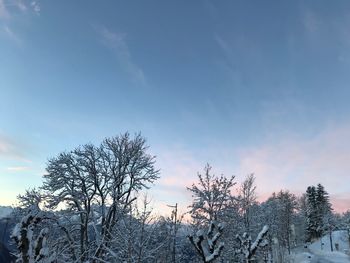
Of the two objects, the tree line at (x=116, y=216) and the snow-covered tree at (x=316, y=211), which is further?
the snow-covered tree at (x=316, y=211)

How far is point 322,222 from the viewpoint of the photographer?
82625 millimetres

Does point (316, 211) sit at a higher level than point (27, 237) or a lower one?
higher

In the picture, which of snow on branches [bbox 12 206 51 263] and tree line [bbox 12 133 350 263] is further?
tree line [bbox 12 133 350 263]

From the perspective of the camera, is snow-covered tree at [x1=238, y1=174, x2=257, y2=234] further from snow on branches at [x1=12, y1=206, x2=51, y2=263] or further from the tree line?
snow on branches at [x1=12, y1=206, x2=51, y2=263]

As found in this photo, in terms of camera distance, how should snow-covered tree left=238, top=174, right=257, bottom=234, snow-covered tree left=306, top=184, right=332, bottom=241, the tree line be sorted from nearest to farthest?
the tree line
snow-covered tree left=238, top=174, right=257, bottom=234
snow-covered tree left=306, top=184, right=332, bottom=241

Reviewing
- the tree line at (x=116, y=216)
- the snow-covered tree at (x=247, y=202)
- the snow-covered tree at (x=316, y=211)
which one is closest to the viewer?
the tree line at (x=116, y=216)

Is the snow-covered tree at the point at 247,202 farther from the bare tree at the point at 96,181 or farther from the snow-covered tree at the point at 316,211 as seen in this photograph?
the snow-covered tree at the point at 316,211

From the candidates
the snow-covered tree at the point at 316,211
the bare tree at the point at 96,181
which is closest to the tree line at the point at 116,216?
the bare tree at the point at 96,181

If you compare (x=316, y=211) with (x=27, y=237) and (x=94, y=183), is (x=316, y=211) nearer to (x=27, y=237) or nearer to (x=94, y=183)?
(x=94, y=183)

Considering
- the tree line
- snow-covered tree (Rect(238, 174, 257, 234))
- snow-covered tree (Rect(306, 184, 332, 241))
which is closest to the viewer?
the tree line

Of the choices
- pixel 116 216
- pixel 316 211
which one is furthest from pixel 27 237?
pixel 316 211

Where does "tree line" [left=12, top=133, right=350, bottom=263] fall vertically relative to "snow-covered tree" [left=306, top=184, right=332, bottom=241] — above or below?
below

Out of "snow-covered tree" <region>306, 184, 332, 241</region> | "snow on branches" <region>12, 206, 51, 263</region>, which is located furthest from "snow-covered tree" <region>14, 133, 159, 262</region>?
"snow-covered tree" <region>306, 184, 332, 241</region>

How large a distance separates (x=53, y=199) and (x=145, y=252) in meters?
7.16
